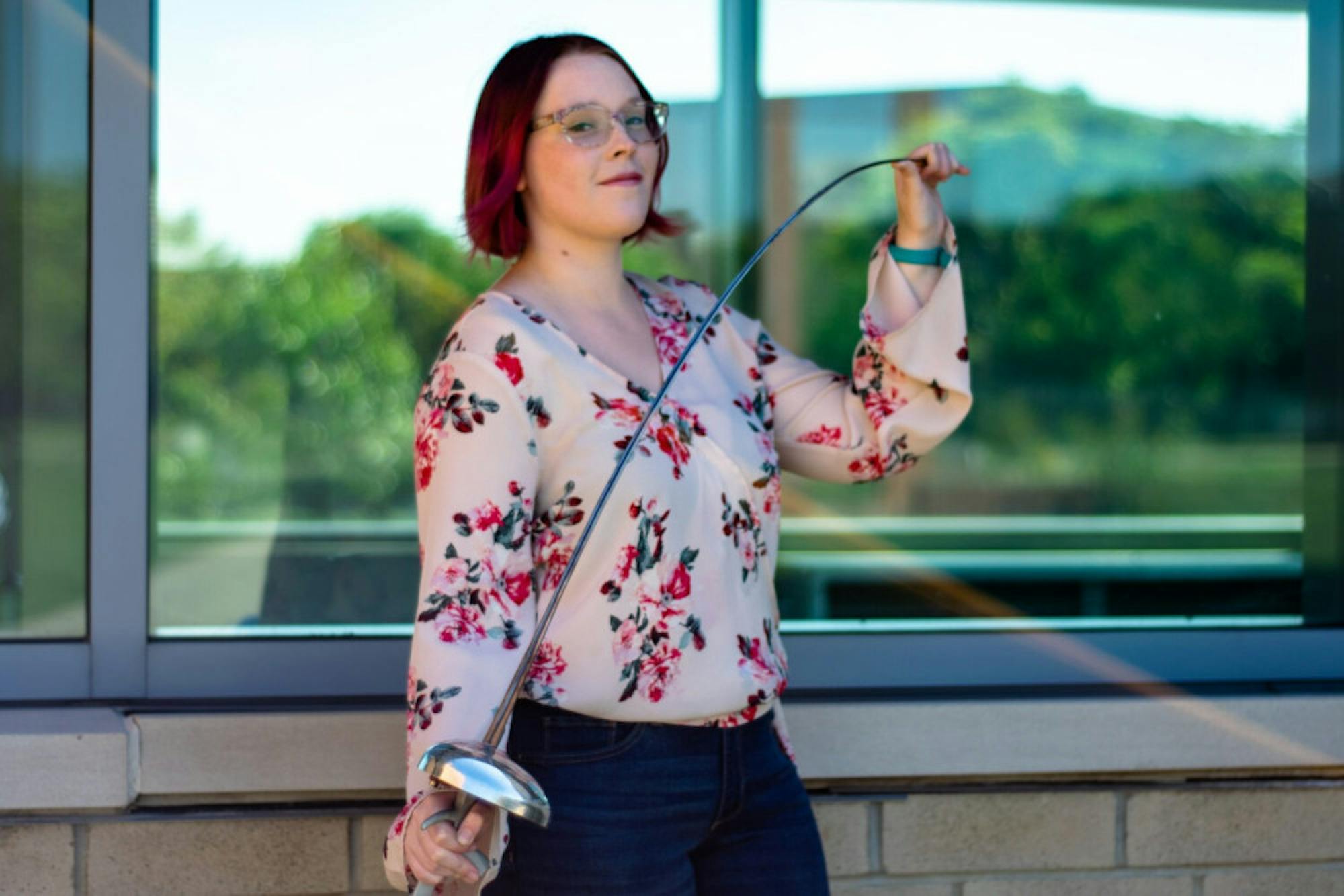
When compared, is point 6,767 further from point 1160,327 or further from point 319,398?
point 1160,327

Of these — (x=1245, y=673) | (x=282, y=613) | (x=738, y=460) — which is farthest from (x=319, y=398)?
(x=738, y=460)

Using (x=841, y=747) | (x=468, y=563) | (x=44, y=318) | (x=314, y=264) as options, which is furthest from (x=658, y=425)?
(x=314, y=264)

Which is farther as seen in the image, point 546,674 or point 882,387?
point 882,387

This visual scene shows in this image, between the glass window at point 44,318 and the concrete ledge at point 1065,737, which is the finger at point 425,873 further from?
the glass window at point 44,318

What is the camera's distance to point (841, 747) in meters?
2.49

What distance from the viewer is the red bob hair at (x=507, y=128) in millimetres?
1812

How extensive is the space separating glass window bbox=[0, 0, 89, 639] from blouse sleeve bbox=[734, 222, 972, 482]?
1.20 m

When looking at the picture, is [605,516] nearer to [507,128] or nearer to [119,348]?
[507,128]

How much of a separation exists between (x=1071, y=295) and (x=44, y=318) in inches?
223

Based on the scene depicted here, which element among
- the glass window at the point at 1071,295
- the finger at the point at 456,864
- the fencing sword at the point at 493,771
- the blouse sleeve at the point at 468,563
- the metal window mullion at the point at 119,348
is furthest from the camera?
the glass window at the point at 1071,295

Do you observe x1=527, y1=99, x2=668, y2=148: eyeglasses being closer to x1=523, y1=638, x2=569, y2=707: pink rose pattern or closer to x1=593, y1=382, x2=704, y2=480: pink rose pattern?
x1=593, y1=382, x2=704, y2=480: pink rose pattern

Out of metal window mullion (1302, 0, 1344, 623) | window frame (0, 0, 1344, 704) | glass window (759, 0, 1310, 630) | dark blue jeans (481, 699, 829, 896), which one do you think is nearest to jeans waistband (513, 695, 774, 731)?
dark blue jeans (481, 699, 829, 896)

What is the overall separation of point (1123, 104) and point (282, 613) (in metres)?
4.08

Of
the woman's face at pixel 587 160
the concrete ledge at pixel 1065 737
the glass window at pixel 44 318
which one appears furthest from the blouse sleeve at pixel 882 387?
the glass window at pixel 44 318
